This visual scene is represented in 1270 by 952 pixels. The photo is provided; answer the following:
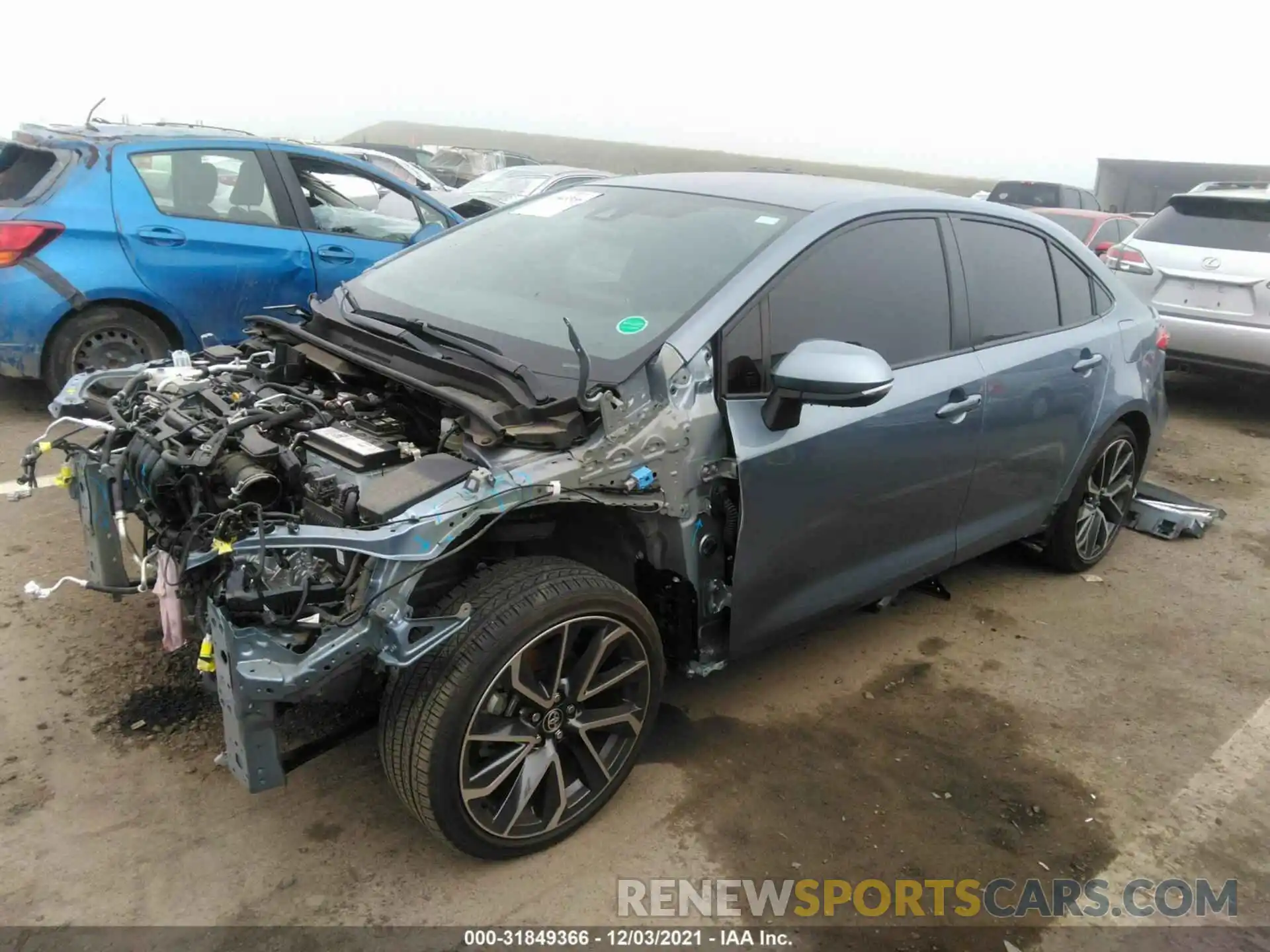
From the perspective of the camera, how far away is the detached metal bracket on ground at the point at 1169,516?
5.05 metres

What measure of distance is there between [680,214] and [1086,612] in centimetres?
256

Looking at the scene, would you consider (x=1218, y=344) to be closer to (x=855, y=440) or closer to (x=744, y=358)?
(x=855, y=440)

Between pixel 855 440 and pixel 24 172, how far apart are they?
5.01 meters

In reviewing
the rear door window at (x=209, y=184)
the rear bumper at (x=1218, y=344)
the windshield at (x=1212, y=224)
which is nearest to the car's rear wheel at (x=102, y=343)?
the rear door window at (x=209, y=184)

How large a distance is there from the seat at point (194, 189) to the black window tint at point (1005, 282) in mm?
4194

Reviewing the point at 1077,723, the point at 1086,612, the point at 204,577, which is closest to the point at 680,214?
the point at 204,577

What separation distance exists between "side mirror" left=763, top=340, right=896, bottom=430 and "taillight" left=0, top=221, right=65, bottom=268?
14.0ft

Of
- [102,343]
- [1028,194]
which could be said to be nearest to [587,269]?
[102,343]

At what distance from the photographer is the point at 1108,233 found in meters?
11.6

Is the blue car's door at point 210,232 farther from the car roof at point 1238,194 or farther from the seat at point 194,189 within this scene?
the car roof at point 1238,194

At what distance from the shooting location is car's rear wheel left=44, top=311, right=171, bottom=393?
5.10 metres

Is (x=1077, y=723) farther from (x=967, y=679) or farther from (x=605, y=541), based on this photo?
(x=605, y=541)

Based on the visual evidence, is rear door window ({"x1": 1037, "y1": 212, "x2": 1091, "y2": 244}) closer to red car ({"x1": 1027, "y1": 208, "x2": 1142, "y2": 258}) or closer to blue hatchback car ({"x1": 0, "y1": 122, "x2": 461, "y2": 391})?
red car ({"x1": 1027, "y1": 208, "x2": 1142, "y2": 258})

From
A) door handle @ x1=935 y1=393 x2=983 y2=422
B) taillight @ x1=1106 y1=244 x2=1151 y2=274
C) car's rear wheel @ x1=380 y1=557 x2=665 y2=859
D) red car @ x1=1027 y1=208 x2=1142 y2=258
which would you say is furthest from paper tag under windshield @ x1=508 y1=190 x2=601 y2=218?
red car @ x1=1027 y1=208 x2=1142 y2=258
